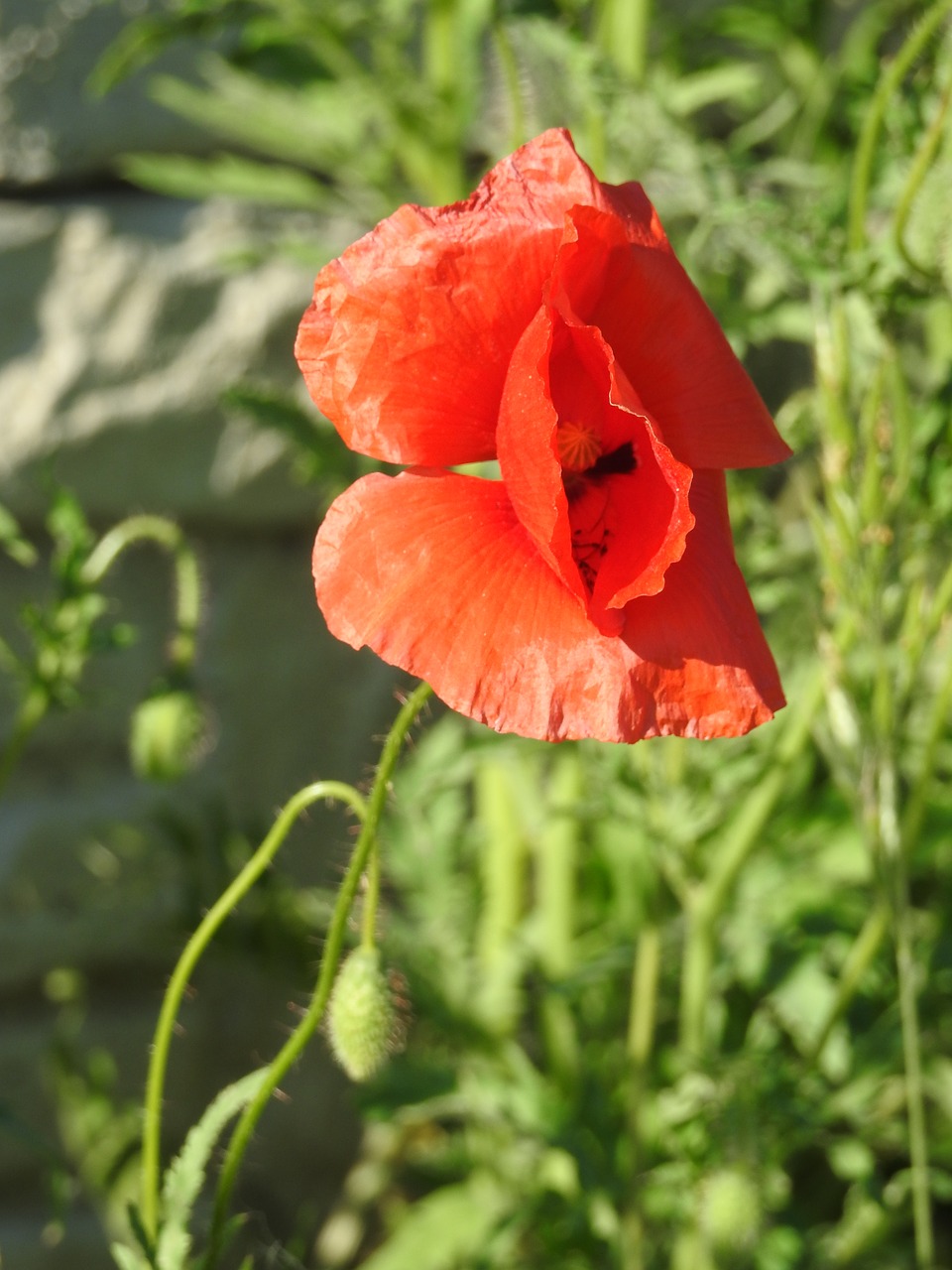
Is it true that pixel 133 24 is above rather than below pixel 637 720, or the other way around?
above

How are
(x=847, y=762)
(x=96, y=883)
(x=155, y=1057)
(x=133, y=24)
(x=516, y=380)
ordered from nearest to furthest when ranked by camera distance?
(x=516, y=380), (x=155, y=1057), (x=847, y=762), (x=133, y=24), (x=96, y=883)

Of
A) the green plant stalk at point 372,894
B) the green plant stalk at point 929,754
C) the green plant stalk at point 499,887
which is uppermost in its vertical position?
the green plant stalk at point 372,894

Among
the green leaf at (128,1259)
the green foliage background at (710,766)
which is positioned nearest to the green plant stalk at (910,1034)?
the green foliage background at (710,766)

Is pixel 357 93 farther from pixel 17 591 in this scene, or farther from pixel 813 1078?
pixel 813 1078

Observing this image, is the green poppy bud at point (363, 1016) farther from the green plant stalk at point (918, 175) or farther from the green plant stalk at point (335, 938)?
the green plant stalk at point (918, 175)

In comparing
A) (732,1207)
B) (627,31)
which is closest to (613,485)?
(732,1207)

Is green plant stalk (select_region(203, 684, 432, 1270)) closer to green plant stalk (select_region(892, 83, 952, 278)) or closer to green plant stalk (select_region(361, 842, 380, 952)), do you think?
green plant stalk (select_region(361, 842, 380, 952))

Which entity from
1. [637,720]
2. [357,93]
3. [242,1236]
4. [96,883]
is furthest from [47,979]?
[637,720]
